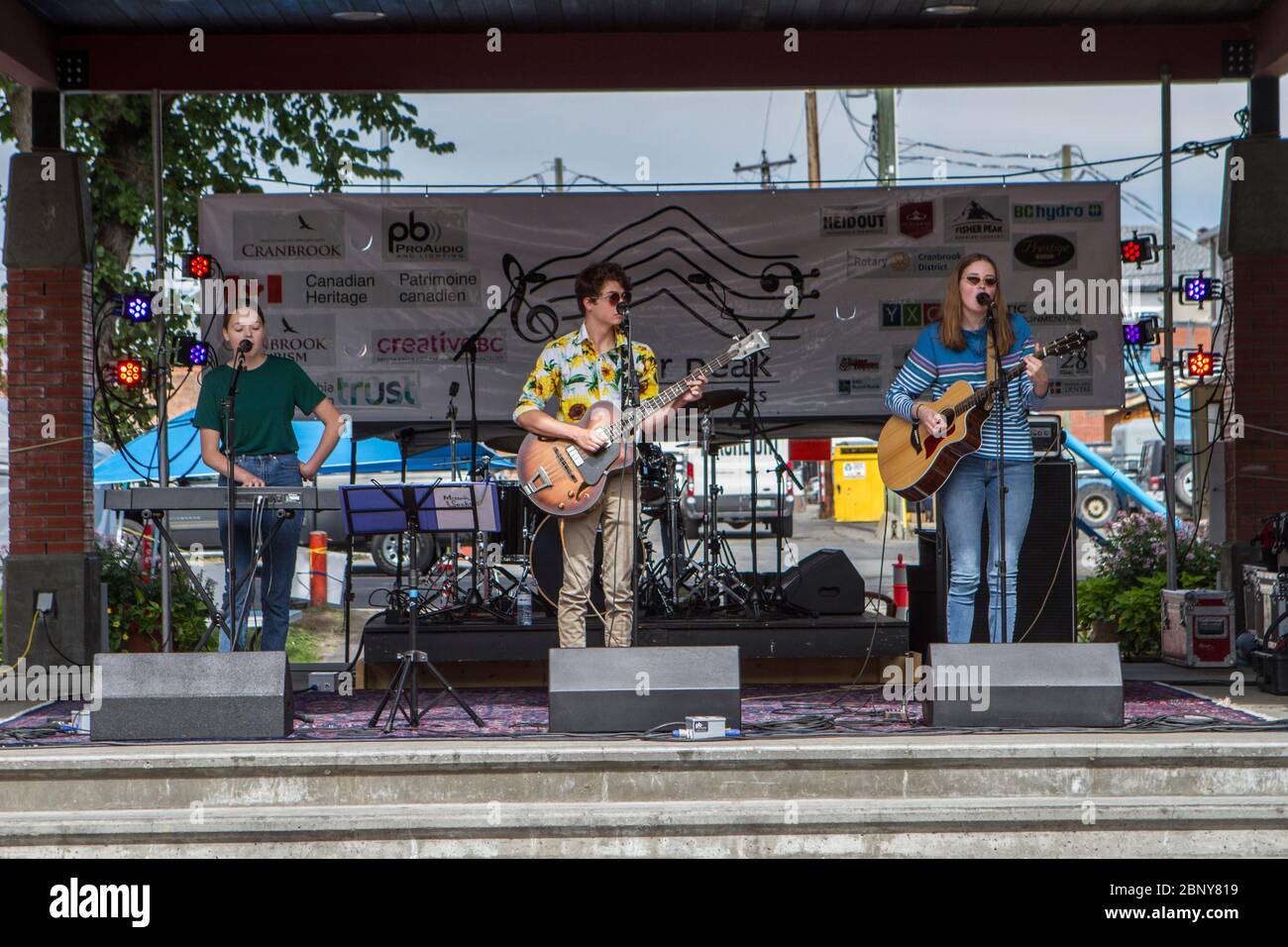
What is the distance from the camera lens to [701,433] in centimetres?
878

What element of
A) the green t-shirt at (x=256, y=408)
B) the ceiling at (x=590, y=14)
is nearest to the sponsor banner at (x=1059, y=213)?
the ceiling at (x=590, y=14)

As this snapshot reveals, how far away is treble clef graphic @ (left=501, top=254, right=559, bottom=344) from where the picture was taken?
30.1 ft

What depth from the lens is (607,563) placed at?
634 centimetres

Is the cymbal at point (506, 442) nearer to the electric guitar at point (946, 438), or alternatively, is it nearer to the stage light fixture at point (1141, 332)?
the electric guitar at point (946, 438)

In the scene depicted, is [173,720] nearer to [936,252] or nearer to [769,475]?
[936,252]

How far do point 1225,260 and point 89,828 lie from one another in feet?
23.2

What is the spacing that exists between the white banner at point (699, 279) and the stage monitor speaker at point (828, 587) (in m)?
1.31

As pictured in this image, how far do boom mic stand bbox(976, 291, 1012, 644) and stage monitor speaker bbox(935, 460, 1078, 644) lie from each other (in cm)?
128

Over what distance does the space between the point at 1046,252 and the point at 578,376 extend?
4.11 m

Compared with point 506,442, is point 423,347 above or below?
above

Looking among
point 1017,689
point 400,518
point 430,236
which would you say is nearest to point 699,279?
point 430,236

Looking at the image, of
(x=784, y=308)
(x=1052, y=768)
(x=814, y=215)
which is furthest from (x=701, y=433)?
(x=1052, y=768)

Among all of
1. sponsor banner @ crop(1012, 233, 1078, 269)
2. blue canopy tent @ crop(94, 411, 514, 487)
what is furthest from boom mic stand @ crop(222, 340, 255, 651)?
sponsor banner @ crop(1012, 233, 1078, 269)

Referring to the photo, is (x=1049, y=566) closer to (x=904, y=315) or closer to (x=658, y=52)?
(x=904, y=315)
